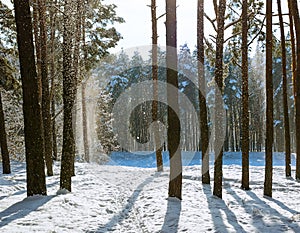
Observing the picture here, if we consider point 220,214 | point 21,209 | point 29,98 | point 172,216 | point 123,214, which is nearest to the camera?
point 21,209

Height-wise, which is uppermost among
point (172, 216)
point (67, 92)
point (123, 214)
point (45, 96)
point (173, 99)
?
point (45, 96)

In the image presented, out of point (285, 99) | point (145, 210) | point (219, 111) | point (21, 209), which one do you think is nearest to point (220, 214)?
point (145, 210)

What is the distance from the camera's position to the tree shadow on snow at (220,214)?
5562mm

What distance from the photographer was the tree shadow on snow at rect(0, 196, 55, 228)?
18.5 feet

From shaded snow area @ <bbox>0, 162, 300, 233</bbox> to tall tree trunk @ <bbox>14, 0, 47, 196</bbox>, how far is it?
0.69 m

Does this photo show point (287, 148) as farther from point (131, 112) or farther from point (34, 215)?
point (131, 112)

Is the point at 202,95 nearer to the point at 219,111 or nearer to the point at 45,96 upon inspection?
the point at 219,111

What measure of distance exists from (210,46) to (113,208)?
28.1ft

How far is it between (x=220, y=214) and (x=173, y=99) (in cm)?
308

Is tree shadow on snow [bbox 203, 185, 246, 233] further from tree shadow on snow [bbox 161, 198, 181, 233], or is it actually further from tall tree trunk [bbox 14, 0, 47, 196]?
tall tree trunk [bbox 14, 0, 47, 196]

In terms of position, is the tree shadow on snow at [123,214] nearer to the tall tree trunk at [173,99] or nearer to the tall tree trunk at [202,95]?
the tall tree trunk at [173,99]

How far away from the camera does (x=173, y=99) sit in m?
8.17

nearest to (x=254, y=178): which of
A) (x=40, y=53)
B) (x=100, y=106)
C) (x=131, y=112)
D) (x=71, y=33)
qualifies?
(x=71, y=33)

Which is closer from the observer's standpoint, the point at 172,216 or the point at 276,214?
the point at 172,216
